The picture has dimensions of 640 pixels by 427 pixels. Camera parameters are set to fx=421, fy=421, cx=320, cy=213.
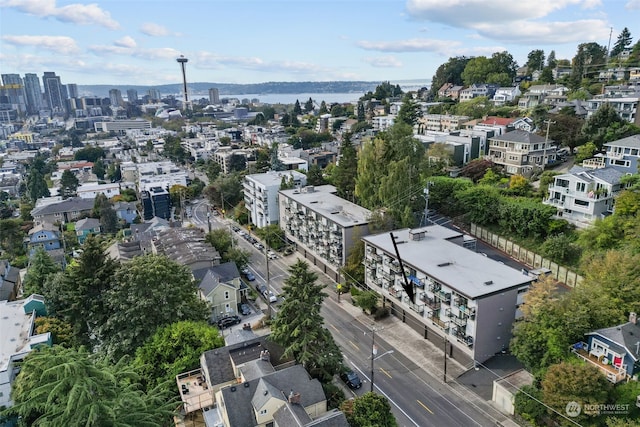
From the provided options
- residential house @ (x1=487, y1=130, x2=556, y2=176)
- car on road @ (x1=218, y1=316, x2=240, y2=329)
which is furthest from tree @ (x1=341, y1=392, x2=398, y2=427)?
residential house @ (x1=487, y1=130, x2=556, y2=176)

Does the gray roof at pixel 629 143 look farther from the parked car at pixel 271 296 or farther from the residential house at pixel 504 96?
the residential house at pixel 504 96

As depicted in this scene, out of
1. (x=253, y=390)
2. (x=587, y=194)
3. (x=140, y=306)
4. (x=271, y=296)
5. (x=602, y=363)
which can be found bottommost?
(x=271, y=296)

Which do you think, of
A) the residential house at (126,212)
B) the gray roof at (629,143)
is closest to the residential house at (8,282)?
the residential house at (126,212)

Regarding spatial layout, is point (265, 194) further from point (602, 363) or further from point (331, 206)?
point (602, 363)

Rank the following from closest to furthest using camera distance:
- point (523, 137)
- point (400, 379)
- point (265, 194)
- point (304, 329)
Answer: point (304, 329)
point (400, 379)
point (523, 137)
point (265, 194)

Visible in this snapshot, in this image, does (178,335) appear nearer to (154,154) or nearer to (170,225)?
(170,225)

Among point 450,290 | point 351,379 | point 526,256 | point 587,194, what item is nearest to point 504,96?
point 587,194
